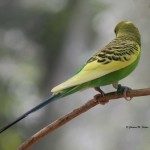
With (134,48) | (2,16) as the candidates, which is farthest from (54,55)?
(134,48)

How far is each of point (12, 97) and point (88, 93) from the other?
35 cm

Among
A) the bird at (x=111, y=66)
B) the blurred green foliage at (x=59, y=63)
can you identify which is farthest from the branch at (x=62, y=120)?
the blurred green foliage at (x=59, y=63)

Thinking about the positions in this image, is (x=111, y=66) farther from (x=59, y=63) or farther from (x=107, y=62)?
(x=59, y=63)

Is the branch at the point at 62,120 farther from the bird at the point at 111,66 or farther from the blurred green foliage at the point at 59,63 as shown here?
the blurred green foliage at the point at 59,63

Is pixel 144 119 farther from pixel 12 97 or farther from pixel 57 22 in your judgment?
pixel 57 22

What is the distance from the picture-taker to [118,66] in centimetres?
62

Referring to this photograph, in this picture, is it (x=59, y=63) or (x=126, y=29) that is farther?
(x=59, y=63)

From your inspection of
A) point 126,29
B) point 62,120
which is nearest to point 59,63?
point 126,29

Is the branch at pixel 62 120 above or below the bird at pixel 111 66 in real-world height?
below

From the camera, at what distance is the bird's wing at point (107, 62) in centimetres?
58

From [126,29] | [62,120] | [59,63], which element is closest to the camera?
[62,120]

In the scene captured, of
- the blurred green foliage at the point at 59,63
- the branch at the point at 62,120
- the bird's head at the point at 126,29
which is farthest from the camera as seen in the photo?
the blurred green foliage at the point at 59,63

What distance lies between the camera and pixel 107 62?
0.61m

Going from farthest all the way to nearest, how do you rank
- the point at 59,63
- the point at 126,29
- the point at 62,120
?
the point at 59,63 < the point at 126,29 < the point at 62,120
